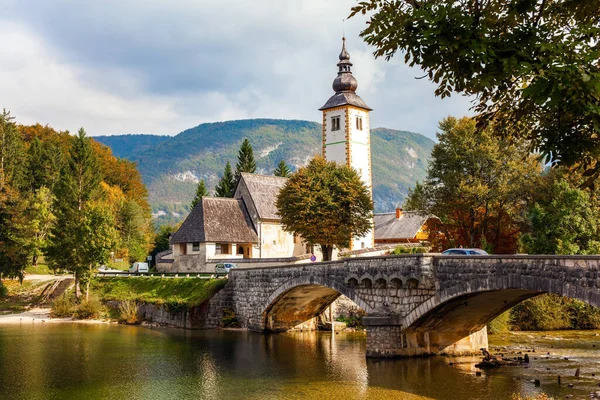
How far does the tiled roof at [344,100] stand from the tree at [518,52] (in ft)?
186

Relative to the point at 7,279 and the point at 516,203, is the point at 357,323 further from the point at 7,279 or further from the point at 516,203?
the point at 7,279

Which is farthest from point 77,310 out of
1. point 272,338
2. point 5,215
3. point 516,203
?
point 516,203

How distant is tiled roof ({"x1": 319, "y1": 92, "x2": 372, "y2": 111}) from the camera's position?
6688 cm

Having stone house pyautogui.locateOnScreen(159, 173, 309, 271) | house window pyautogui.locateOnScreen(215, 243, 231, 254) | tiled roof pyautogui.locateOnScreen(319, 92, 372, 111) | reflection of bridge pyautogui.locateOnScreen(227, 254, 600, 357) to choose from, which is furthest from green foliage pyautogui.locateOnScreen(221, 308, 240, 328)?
tiled roof pyautogui.locateOnScreen(319, 92, 372, 111)

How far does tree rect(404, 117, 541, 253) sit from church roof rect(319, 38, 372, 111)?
862 inches

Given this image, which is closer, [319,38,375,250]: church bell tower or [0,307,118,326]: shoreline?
[0,307,118,326]: shoreline

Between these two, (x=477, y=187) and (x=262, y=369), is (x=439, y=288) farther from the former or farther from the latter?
(x=477, y=187)

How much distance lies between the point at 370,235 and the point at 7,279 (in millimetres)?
37383

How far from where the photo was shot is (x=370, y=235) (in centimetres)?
6700

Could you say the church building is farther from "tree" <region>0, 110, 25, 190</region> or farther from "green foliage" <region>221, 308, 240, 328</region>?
"tree" <region>0, 110, 25, 190</region>

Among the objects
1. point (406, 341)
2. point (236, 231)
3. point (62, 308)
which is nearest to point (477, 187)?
point (406, 341)

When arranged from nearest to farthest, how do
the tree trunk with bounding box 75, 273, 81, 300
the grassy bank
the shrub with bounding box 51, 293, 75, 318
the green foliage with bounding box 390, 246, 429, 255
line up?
the grassy bank < the green foliage with bounding box 390, 246, 429, 255 < the shrub with bounding box 51, 293, 75, 318 < the tree trunk with bounding box 75, 273, 81, 300

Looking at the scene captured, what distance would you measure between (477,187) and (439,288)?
56.1 feet

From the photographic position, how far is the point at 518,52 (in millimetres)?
9180
